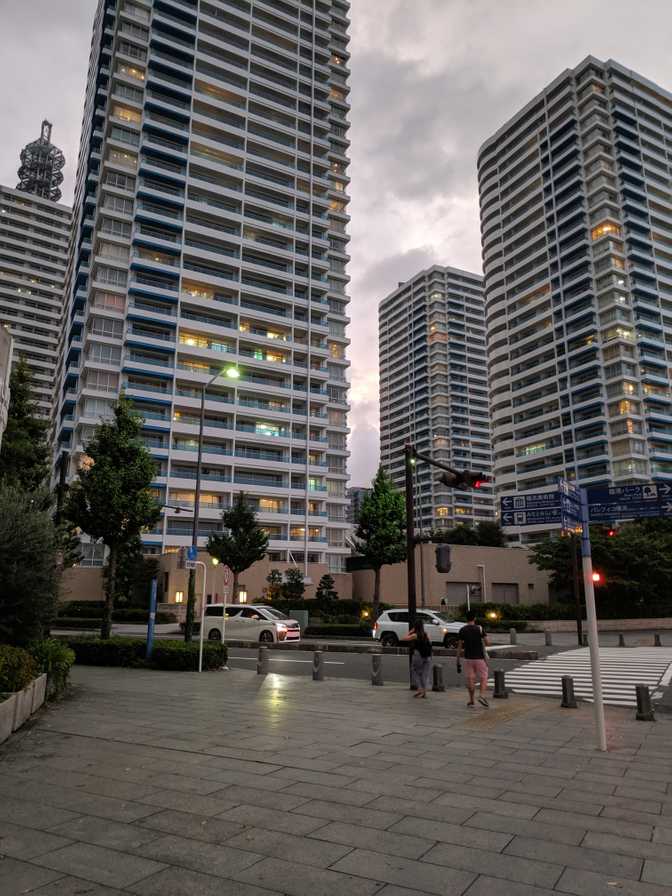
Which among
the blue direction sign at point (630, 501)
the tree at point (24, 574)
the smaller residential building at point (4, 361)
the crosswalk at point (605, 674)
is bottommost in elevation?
the crosswalk at point (605, 674)

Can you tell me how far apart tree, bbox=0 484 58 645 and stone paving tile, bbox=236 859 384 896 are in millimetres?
8039

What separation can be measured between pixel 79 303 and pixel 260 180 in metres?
24.8

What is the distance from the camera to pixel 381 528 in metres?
39.2

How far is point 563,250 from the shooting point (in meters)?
83.4

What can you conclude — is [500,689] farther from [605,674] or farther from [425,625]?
[425,625]

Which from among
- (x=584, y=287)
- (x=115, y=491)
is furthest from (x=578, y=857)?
(x=584, y=287)

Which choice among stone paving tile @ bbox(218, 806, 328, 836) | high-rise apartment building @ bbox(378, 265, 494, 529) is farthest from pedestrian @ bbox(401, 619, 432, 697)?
high-rise apartment building @ bbox(378, 265, 494, 529)

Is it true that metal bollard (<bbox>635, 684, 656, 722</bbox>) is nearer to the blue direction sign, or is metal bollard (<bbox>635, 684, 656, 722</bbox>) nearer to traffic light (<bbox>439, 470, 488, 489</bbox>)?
the blue direction sign

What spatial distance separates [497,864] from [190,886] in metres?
2.04

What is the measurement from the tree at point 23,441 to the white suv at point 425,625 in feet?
51.0

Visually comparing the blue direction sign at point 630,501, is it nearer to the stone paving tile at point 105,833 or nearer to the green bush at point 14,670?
the stone paving tile at point 105,833

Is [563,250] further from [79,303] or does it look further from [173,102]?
[79,303]

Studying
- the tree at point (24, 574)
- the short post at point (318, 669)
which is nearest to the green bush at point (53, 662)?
the tree at point (24, 574)

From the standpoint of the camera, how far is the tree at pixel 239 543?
3947 centimetres
